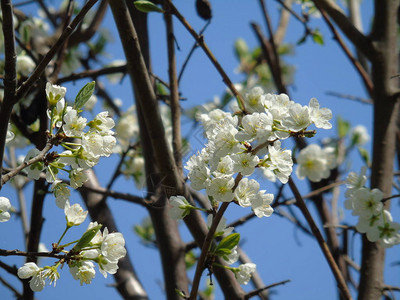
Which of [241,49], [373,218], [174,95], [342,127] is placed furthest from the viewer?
[241,49]

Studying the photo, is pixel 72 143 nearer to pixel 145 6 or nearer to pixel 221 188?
pixel 221 188

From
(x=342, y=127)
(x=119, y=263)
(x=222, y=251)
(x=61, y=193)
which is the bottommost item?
(x=119, y=263)

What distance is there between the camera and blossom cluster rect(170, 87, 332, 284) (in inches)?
39.4

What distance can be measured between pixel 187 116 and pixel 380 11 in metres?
0.89

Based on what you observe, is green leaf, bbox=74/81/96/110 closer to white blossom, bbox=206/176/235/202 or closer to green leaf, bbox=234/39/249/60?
white blossom, bbox=206/176/235/202

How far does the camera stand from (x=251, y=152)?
1.03 meters

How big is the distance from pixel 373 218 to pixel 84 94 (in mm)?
799

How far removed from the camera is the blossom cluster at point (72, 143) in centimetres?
105

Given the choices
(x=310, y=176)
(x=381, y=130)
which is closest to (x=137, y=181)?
(x=381, y=130)

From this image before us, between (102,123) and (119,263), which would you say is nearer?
(102,123)

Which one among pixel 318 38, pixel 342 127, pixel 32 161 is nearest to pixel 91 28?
pixel 318 38

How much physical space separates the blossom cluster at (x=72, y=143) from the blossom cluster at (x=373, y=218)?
2.13 feet

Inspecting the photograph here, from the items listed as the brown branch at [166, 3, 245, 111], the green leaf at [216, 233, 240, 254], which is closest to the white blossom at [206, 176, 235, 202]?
the green leaf at [216, 233, 240, 254]

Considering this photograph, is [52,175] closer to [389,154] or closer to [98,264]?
[98,264]
